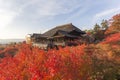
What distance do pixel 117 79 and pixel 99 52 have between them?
6.51m

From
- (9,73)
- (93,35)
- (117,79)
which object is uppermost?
(93,35)

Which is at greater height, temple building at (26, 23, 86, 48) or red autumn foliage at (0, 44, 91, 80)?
temple building at (26, 23, 86, 48)

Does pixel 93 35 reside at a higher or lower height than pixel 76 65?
higher

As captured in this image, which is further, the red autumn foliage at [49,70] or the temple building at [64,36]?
the temple building at [64,36]

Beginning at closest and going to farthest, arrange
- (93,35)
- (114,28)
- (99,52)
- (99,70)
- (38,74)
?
(38,74) → (99,70) → (99,52) → (114,28) → (93,35)

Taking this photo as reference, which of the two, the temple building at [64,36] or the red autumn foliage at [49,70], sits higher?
the temple building at [64,36]

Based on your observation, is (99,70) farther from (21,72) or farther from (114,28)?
(114,28)

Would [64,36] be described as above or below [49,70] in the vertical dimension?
above

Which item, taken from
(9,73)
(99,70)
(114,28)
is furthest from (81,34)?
(9,73)

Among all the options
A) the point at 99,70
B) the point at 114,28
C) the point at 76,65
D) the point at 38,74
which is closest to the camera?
the point at 38,74

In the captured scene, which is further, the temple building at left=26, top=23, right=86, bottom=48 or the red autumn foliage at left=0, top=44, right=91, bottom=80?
the temple building at left=26, top=23, right=86, bottom=48

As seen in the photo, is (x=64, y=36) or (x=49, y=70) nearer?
(x=49, y=70)

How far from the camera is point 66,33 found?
4559 cm

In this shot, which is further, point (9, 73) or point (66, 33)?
point (66, 33)
